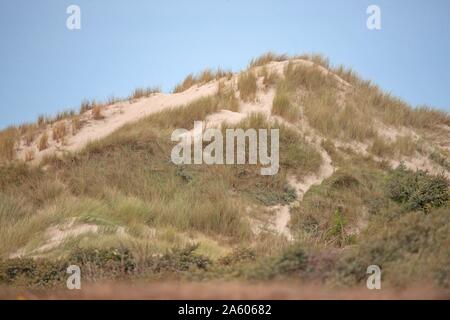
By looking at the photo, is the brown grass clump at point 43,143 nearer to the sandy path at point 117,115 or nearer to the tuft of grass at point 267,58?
the sandy path at point 117,115

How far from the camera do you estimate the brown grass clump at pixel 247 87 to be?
18094mm

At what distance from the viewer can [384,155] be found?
55.1 feet

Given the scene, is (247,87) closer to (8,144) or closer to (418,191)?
(418,191)

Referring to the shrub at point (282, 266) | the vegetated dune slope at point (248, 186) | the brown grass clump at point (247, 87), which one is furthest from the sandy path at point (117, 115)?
the shrub at point (282, 266)

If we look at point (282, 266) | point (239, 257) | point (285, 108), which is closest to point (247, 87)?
point (285, 108)

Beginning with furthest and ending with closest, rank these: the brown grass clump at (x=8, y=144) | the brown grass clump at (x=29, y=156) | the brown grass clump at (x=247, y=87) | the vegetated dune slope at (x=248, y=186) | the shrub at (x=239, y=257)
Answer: the brown grass clump at (x=247, y=87) < the brown grass clump at (x=8, y=144) < the brown grass clump at (x=29, y=156) < the shrub at (x=239, y=257) < the vegetated dune slope at (x=248, y=186)

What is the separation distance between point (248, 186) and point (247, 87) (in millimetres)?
4937

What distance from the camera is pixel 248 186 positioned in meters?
14.3

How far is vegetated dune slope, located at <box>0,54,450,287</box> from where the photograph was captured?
8922 mm

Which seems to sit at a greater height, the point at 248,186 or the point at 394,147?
the point at 394,147

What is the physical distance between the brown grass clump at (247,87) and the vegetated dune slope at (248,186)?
0.04 meters

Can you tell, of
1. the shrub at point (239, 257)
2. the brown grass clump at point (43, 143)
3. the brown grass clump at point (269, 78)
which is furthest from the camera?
the brown grass clump at point (269, 78)
